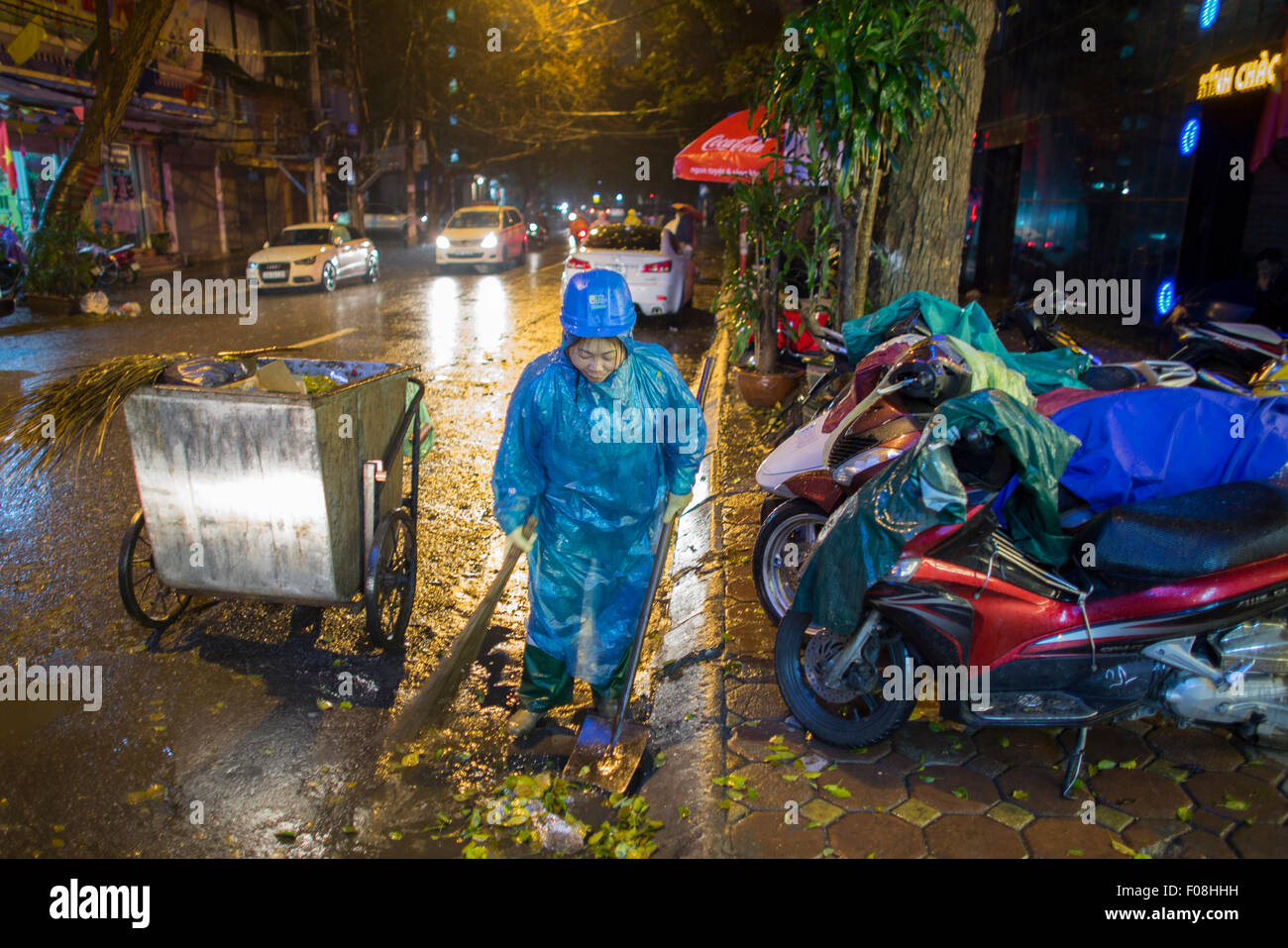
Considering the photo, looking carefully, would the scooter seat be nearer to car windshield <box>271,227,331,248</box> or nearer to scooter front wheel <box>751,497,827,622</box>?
scooter front wheel <box>751,497,827,622</box>

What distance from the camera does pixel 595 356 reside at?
130 inches

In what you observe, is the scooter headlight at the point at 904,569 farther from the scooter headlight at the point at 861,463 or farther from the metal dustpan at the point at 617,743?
the metal dustpan at the point at 617,743

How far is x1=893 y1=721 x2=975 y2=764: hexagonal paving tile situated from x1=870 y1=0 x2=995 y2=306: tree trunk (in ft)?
13.3

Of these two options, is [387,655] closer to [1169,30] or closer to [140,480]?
[140,480]

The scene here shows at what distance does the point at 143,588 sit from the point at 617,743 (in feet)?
9.16

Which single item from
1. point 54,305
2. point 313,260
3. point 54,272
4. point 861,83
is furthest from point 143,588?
point 313,260

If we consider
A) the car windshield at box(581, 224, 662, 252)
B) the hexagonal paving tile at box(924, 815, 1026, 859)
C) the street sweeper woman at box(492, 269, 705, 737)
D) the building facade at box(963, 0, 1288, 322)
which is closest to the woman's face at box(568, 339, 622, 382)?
the street sweeper woman at box(492, 269, 705, 737)

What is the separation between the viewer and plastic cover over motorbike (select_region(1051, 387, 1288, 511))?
134 inches

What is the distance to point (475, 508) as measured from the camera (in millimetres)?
6246

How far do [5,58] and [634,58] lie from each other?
3447 cm

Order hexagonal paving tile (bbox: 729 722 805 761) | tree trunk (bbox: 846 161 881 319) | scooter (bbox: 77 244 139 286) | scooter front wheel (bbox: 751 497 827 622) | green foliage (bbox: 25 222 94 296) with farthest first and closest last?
scooter (bbox: 77 244 139 286)
green foliage (bbox: 25 222 94 296)
tree trunk (bbox: 846 161 881 319)
scooter front wheel (bbox: 751 497 827 622)
hexagonal paving tile (bbox: 729 722 805 761)

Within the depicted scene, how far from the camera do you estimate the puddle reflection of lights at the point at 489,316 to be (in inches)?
488

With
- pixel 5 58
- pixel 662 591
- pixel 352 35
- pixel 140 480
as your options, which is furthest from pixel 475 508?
pixel 352 35

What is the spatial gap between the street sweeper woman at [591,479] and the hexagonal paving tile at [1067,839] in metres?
1.63
